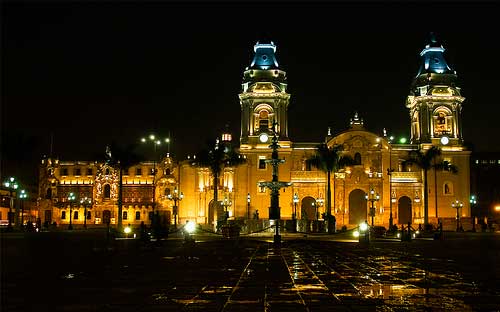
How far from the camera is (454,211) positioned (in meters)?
91.6

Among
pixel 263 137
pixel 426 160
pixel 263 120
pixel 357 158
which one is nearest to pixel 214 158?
pixel 263 137

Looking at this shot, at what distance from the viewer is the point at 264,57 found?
92.1 m

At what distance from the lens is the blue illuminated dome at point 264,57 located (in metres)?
91.6

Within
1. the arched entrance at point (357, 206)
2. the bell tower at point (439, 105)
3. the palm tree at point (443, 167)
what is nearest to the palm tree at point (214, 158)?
the arched entrance at point (357, 206)

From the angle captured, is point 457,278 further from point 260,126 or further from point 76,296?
point 260,126

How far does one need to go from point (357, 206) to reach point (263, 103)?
2023cm

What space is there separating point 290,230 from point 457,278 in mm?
45763

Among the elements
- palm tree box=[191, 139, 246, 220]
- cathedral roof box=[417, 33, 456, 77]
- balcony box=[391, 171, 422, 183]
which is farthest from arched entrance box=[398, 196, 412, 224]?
palm tree box=[191, 139, 246, 220]

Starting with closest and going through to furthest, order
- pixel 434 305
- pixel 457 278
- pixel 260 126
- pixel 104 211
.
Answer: pixel 434 305 → pixel 457 278 → pixel 260 126 → pixel 104 211

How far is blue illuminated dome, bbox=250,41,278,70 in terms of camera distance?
9156 centimetres

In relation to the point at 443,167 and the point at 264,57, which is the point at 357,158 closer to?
the point at 443,167

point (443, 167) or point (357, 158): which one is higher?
point (357, 158)

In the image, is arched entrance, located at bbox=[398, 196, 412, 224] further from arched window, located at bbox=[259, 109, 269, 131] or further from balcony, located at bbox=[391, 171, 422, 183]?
arched window, located at bbox=[259, 109, 269, 131]

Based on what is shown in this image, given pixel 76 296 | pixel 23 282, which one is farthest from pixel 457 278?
pixel 23 282
